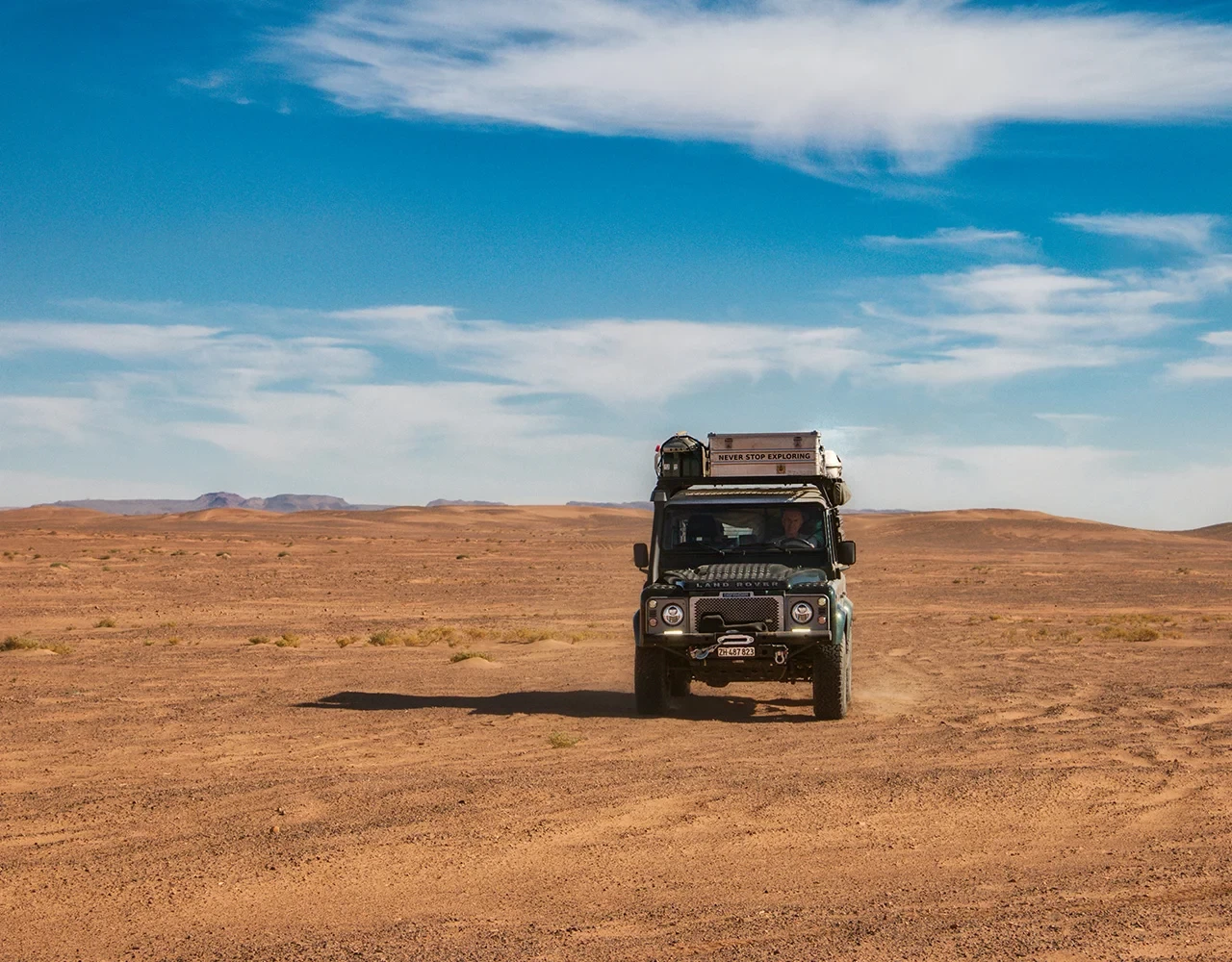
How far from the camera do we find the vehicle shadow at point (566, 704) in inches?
616

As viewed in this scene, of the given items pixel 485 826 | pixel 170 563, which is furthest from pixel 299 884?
pixel 170 563

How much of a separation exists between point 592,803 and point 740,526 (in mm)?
5985

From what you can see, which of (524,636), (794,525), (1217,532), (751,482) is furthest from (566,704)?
(1217,532)

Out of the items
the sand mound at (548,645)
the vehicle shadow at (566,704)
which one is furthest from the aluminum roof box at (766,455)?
the sand mound at (548,645)

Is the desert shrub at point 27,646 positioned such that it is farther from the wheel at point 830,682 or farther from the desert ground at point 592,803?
the wheel at point 830,682

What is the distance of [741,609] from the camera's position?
14.4 metres

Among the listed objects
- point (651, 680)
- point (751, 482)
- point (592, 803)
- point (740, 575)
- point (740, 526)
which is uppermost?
point (751, 482)

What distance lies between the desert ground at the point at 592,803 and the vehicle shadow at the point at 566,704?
0.32ft

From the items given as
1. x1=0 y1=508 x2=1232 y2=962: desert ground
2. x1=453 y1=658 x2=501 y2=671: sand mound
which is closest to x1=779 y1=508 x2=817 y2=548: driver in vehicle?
x1=0 y1=508 x2=1232 y2=962: desert ground

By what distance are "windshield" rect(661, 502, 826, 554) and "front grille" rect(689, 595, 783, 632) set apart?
108 centimetres

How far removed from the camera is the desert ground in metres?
6.94

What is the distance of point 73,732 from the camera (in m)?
14.2

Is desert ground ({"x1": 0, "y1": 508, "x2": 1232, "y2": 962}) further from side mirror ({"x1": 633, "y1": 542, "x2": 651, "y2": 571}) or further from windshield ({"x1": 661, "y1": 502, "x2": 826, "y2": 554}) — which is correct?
windshield ({"x1": 661, "y1": 502, "x2": 826, "y2": 554})

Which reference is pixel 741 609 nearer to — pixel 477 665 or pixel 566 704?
pixel 566 704
